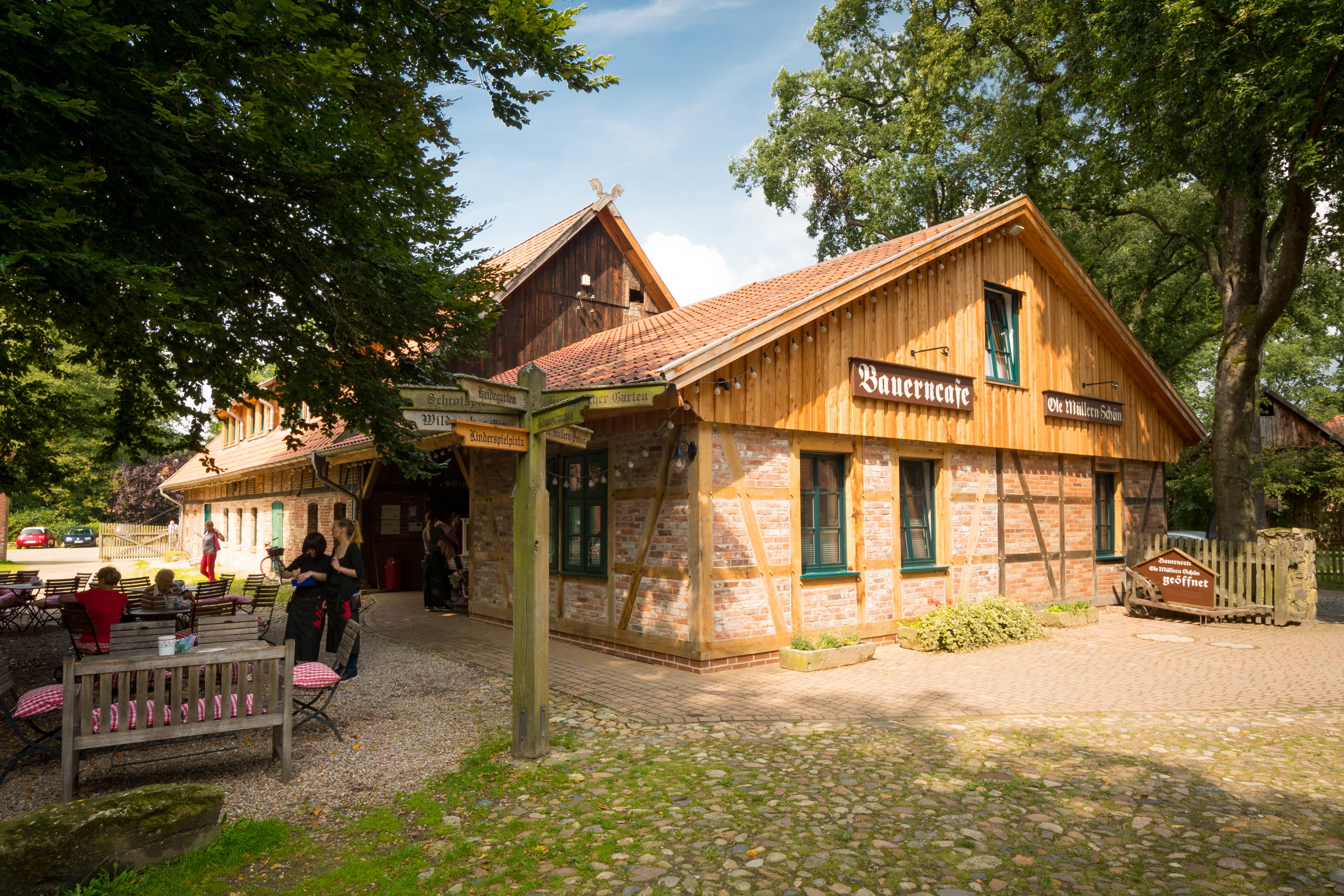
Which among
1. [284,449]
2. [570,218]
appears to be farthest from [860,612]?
[284,449]

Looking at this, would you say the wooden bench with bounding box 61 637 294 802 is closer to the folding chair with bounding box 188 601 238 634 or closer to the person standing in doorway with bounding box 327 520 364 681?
the person standing in doorway with bounding box 327 520 364 681

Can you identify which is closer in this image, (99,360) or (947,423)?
(99,360)

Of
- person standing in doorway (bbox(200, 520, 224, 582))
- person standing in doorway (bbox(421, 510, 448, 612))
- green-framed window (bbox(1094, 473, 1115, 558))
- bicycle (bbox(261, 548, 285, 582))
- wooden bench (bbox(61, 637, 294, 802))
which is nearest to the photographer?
wooden bench (bbox(61, 637, 294, 802))

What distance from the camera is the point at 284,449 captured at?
67.6ft

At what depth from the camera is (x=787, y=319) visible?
366 inches

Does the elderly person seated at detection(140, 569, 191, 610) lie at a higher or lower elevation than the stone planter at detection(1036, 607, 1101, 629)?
higher

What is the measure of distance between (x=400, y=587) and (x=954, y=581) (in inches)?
473

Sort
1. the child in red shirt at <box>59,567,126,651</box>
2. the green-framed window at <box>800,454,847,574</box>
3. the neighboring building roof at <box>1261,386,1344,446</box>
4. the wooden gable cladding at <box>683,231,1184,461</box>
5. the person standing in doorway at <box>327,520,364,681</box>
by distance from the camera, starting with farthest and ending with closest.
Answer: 1. the neighboring building roof at <box>1261,386,1344,446</box>
2. the green-framed window at <box>800,454,847,574</box>
3. the wooden gable cladding at <box>683,231,1184,461</box>
4. the person standing in doorway at <box>327,520,364,681</box>
5. the child in red shirt at <box>59,567,126,651</box>

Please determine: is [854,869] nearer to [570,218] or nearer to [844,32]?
[570,218]

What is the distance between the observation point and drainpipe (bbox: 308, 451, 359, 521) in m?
15.5

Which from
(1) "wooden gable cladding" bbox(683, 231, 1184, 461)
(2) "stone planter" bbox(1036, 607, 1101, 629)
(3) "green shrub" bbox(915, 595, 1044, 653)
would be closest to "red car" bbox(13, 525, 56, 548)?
(1) "wooden gable cladding" bbox(683, 231, 1184, 461)

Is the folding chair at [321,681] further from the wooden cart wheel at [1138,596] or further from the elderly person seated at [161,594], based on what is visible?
the wooden cart wheel at [1138,596]

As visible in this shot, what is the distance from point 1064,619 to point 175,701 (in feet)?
38.5

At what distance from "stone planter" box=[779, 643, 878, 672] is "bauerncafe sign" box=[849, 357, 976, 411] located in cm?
318
